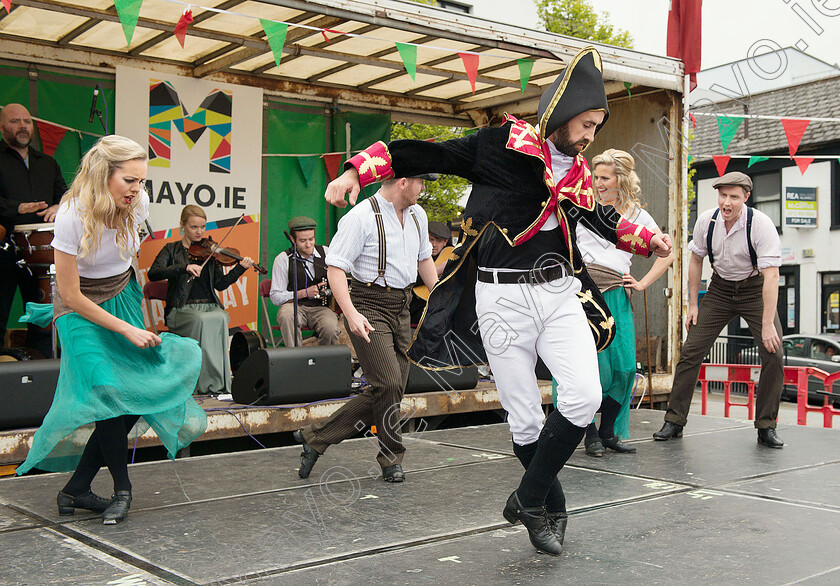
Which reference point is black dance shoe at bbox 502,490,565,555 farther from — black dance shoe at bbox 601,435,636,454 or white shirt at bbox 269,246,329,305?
white shirt at bbox 269,246,329,305

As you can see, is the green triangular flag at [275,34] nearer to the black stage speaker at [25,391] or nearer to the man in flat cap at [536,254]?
the black stage speaker at [25,391]

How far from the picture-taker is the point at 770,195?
82.5ft

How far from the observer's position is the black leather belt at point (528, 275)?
3.47 metres

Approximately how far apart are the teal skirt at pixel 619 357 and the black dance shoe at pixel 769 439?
117 cm

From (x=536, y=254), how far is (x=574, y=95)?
685 millimetres

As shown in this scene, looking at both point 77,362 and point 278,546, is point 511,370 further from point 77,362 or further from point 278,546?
point 77,362

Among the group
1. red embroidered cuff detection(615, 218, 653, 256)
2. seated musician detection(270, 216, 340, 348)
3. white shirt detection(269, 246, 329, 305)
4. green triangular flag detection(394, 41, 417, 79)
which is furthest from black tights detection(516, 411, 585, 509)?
white shirt detection(269, 246, 329, 305)

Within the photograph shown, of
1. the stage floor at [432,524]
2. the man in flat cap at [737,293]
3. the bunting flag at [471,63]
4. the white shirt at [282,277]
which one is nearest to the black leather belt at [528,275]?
the stage floor at [432,524]

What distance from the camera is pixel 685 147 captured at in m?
8.83

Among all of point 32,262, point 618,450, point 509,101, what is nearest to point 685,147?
point 509,101

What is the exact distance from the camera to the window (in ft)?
81.7

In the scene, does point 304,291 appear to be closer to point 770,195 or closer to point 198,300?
point 198,300

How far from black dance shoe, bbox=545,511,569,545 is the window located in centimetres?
2366

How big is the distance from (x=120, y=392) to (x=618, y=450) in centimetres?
360
